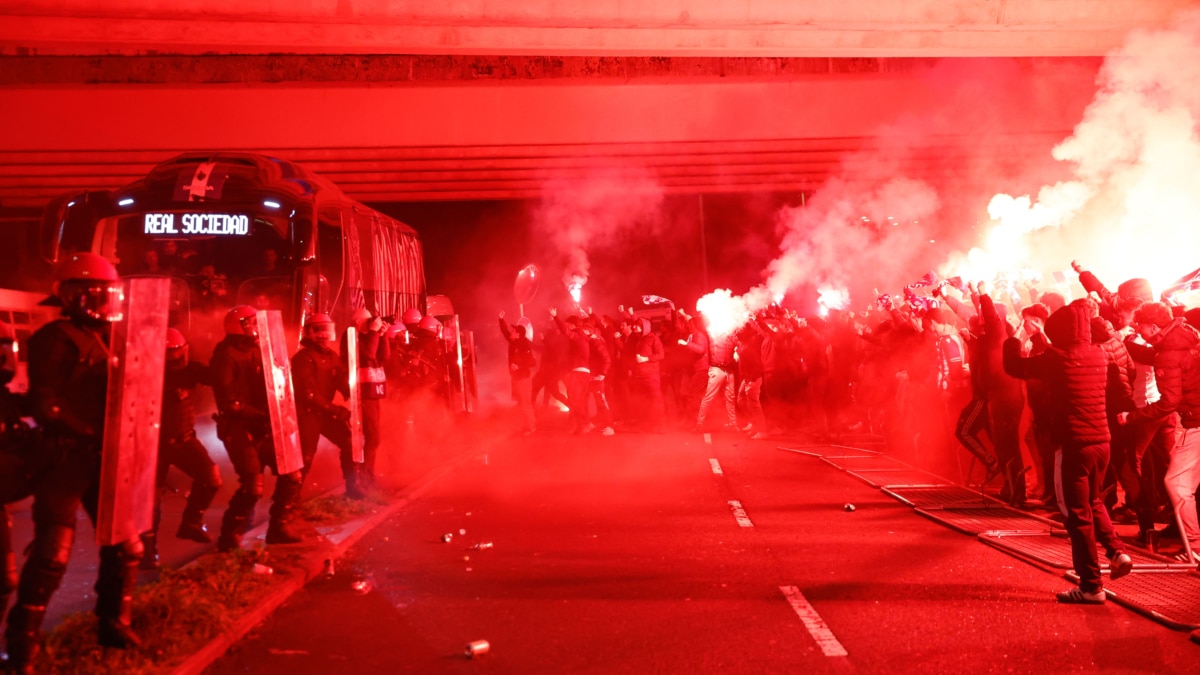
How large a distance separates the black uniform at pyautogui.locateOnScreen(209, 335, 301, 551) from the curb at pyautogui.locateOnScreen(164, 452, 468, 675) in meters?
0.47

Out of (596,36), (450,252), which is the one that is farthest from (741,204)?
(596,36)

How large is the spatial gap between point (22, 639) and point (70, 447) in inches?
33.1

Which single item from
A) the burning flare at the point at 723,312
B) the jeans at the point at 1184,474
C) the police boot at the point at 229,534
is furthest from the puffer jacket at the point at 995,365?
the burning flare at the point at 723,312

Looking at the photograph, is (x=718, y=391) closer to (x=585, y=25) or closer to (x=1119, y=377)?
(x=585, y=25)

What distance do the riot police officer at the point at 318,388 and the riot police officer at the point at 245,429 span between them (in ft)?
3.04

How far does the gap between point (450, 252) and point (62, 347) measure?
30953 millimetres

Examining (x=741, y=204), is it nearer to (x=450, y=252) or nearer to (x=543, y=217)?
(x=543, y=217)

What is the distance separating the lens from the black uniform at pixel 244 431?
773 centimetres

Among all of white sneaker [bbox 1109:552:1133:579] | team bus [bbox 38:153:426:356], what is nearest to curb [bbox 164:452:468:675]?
team bus [bbox 38:153:426:356]

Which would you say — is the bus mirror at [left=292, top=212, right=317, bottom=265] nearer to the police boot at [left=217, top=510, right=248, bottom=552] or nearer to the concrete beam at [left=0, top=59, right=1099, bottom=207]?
the police boot at [left=217, top=510, right=248, bottom=552]

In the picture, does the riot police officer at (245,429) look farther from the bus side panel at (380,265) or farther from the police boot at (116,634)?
the bus side panel at (380,265)

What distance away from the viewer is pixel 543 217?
3412 cm

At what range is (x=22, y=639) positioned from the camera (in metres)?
4.70

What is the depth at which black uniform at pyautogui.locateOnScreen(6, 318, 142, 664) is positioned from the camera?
4.78 meters
